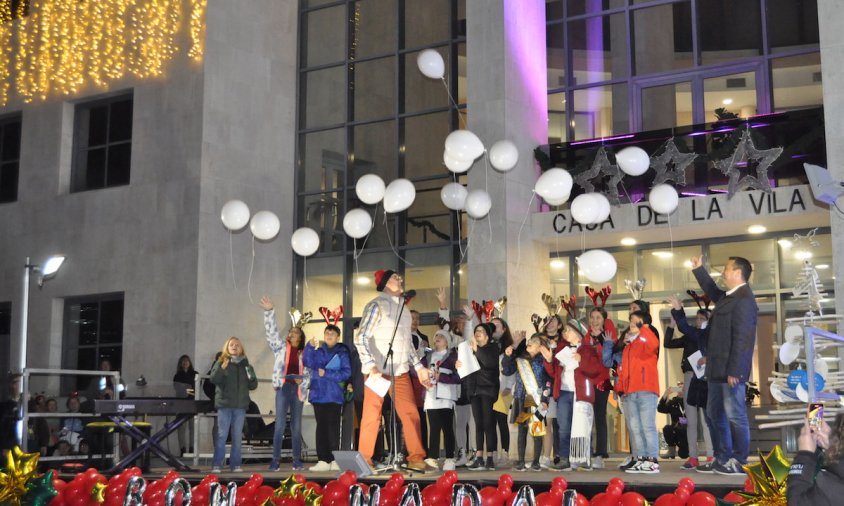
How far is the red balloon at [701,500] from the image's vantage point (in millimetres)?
6348

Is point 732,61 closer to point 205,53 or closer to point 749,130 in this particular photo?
point 749,130

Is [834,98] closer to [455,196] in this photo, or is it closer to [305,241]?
[455,196]

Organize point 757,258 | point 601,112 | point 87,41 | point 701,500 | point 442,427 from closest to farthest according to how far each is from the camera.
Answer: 1. point 701,500
2. point 442,427
3. point 757,258
4. point 601,112
5. point 87,41

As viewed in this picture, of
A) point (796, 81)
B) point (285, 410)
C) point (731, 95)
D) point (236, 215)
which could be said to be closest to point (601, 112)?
point (731, 95)

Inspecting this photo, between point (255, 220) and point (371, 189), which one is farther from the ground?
point (371, 189)

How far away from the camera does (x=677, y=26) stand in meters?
17.2

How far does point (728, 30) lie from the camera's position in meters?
16.8

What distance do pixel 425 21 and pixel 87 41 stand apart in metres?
6.54

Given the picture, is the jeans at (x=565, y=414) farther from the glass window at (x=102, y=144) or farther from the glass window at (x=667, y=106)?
the glass window at (x=102, y=144)

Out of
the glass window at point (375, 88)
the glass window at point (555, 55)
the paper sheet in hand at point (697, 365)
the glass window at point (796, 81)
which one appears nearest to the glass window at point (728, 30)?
the glass window at point (796, 81)

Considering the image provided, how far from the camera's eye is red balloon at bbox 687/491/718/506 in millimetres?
6348

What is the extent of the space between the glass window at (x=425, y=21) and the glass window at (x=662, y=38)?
11.0 feet

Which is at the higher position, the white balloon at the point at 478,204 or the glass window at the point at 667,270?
the white balloon at the point at 478,204

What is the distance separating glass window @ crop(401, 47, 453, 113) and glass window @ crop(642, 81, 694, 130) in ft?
11.4
